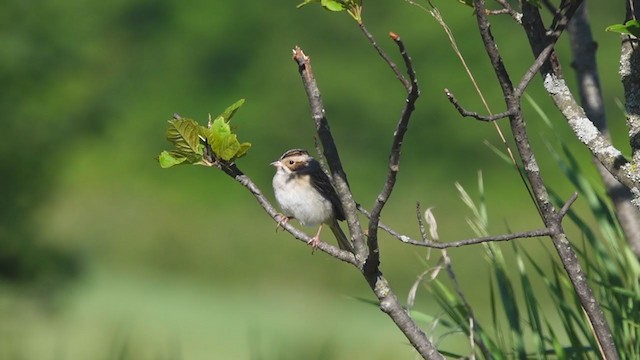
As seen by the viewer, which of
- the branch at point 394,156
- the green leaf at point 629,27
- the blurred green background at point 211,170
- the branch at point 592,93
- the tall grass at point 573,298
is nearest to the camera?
the branch at point 394,156

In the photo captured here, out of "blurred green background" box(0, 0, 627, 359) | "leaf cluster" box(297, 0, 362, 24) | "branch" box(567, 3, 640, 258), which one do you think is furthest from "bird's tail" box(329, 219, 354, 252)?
"leaf cluster" box(297, 0, 362, 24)

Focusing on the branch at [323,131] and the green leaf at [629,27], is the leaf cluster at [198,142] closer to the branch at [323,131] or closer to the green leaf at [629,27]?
the branch at [323,131]

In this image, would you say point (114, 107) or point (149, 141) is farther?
point (149, 141)

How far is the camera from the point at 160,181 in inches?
392

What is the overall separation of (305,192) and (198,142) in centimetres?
260

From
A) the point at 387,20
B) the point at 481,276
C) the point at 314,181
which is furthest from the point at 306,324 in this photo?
the point at 387,20

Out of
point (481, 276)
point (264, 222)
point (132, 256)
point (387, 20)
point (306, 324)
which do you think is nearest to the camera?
point (306, 324)

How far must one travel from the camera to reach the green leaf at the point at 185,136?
2.45 meters

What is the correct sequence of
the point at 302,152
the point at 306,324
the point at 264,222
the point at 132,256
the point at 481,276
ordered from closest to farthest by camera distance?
1. the point at 302,152
2. the point at 306,324
3. the point at 481,276
4. the point at 132,256
5. the point at 264,222

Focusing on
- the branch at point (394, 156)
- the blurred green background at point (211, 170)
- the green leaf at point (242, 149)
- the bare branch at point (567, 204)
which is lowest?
the branch at point (394, 156)

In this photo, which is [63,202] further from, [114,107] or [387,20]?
[387,20]

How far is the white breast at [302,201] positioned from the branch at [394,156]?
8.48ft

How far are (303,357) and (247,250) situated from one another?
3787mm

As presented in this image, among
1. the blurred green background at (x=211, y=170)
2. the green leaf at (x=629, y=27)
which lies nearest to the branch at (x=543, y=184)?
the green leaf at (x=629, y=27)
